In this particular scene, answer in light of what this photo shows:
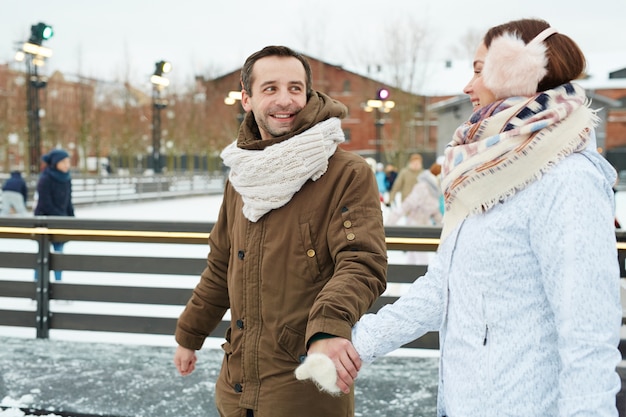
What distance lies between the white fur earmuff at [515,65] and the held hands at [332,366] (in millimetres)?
805

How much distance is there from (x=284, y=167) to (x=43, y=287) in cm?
422

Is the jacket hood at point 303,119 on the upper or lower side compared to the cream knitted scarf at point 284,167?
upper

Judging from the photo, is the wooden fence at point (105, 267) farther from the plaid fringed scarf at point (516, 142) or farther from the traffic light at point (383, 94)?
the traffic light at point (383, 94)

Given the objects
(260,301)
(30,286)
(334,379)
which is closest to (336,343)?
(334,379)

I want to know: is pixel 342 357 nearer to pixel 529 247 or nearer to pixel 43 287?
pixel 529 247

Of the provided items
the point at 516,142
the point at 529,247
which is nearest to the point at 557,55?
the point at 516,142

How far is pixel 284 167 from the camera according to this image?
232cm

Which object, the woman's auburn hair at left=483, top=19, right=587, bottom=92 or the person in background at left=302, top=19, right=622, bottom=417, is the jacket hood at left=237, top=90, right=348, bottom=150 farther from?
the woman's auburn hair at left=483, top=19, right=587, bottom=92

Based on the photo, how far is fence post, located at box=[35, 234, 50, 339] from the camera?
19.0ft

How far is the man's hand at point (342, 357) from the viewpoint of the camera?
1843 mm

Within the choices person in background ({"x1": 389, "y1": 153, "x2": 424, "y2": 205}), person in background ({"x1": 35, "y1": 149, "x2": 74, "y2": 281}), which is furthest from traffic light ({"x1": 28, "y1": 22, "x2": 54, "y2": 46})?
person in background ({"x1": 389, "y1": 153, "x2": 424, "y2": 205})

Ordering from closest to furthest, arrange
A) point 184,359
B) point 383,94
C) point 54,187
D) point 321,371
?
point 321,371
point 184,359
point 54,187
point 383,94

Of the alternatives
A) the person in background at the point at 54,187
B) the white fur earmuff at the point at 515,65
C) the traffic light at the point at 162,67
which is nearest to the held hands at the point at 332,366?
the white fur earmuff at the point at 515,65

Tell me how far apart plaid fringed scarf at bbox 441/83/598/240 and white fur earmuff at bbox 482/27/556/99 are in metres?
0.04
